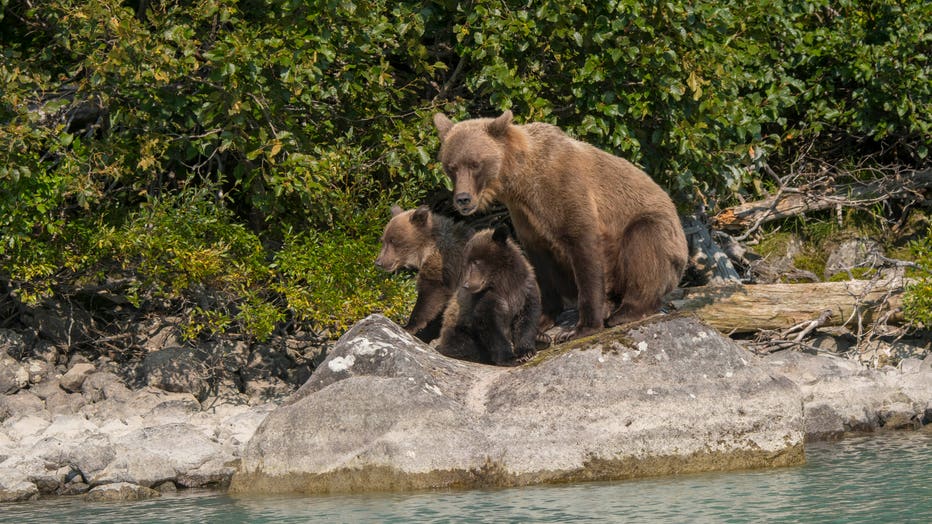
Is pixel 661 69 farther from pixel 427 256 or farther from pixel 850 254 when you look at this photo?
pixel 850 254

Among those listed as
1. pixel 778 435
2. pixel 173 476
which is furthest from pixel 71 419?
pixel 778 435

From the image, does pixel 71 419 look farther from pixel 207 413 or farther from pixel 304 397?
pixel 304 397

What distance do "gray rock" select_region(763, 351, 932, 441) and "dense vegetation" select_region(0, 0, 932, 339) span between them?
6.93 feet

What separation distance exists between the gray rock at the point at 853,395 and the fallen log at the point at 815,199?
3058 millimetres

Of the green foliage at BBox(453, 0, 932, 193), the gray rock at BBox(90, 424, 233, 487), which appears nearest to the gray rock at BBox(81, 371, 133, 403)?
the gray rock at BBox(90, 424, 233, 487)

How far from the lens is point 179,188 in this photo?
40.9 feet

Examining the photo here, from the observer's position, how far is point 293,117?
37.9 feet

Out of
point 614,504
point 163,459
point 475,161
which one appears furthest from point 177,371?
point 614,504

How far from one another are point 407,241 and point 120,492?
331cm

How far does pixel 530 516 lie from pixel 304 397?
7.84ft

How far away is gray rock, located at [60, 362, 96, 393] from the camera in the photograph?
39.2 feet

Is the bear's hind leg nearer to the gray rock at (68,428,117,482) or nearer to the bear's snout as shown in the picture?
the bear's snout

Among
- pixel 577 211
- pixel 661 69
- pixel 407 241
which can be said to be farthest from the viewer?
pixel 661 69

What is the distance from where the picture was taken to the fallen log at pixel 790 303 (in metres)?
12.4
